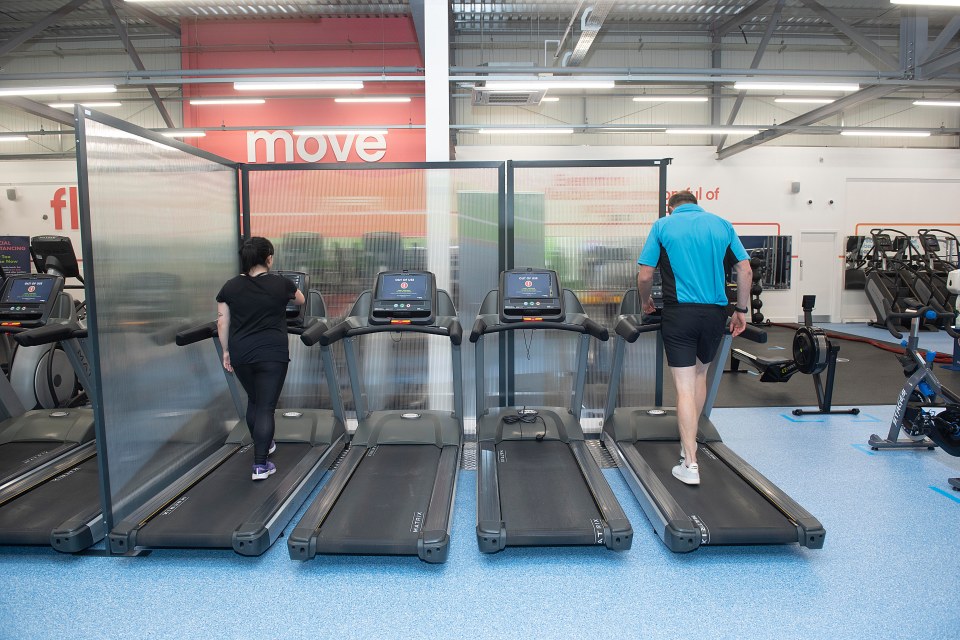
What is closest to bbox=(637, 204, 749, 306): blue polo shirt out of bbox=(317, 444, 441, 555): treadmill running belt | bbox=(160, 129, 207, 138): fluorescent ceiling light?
bbox=(317, 444, 441, 555): treadmill running belt

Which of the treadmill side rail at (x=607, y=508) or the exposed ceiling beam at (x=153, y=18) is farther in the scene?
the exposed ceiling beam at (x=153, y=18)

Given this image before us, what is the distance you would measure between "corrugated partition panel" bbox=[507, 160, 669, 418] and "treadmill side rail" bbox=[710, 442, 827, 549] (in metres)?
1.33

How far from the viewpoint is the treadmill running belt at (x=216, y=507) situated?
2770mm

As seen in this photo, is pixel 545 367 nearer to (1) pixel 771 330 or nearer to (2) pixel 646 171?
(2) pixel 646 171

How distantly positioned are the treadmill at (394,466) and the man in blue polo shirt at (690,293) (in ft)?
4.53

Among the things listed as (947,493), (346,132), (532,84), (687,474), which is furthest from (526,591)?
(346,132)

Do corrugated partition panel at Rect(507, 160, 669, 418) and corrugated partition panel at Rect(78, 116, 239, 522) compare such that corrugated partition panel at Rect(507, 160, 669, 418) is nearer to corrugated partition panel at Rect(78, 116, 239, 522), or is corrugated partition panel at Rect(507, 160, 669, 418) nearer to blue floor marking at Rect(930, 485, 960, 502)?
blue floor marking at Rect(930, 485, 960, 502)

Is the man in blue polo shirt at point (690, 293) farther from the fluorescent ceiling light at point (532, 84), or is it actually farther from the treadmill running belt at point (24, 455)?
the treadmill running belt at point (24, 455)

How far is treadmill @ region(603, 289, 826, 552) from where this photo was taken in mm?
2783

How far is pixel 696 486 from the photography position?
130 inches

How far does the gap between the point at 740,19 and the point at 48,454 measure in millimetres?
12169

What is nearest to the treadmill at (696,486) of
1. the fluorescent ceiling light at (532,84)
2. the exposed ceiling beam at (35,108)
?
the fluorescent ceiling light at (532,84)

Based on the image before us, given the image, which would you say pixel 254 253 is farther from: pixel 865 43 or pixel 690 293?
pixel 865 43

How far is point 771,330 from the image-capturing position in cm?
1124
